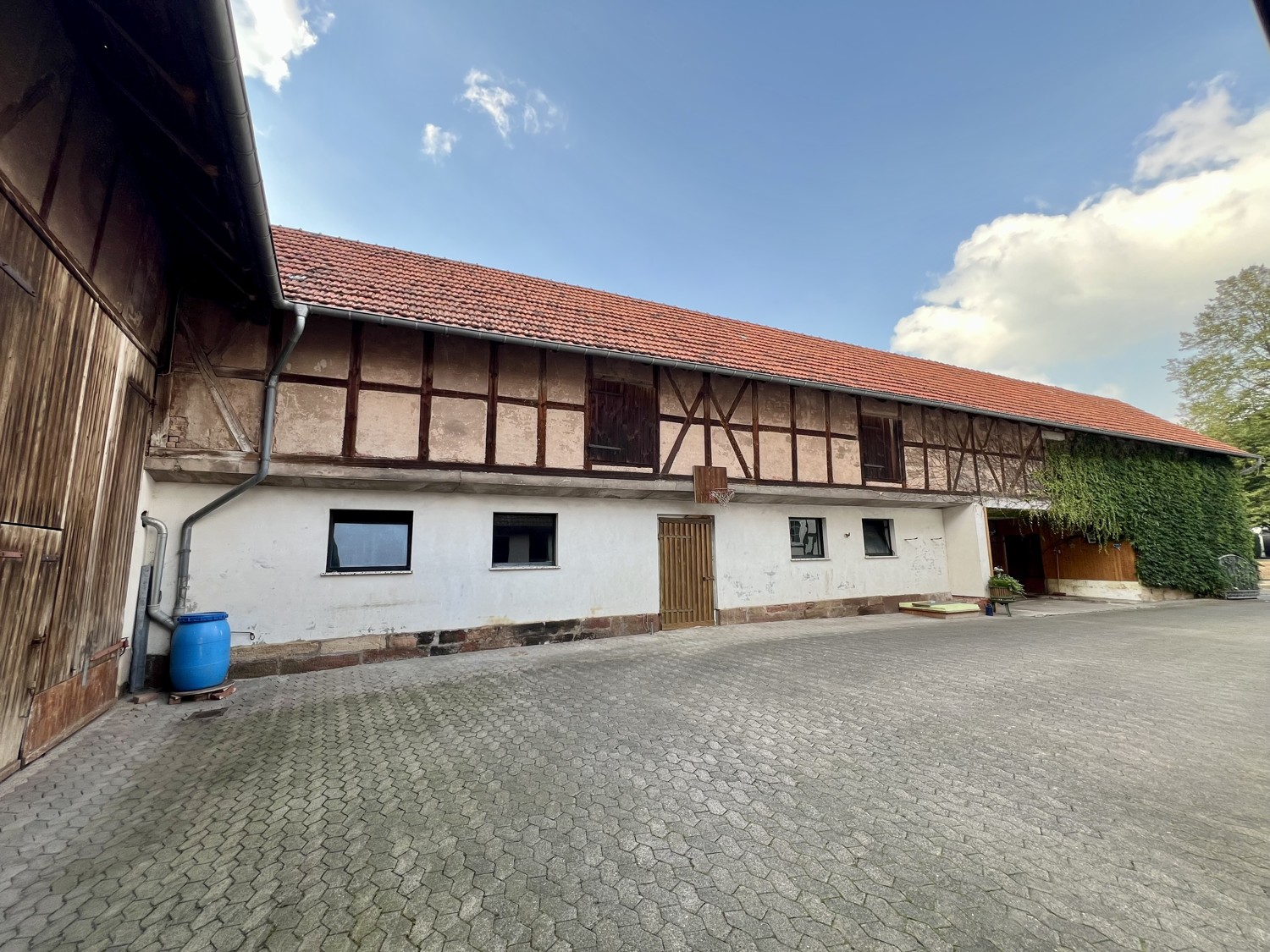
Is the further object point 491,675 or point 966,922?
point 491,675

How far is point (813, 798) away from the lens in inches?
120

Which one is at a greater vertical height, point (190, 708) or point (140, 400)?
point (140, 400)

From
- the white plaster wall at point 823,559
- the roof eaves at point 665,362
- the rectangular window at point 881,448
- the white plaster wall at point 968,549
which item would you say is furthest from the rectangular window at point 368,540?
the white plaster wall at point 968,549

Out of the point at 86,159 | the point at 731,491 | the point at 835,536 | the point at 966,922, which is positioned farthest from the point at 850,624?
the point at 86,159

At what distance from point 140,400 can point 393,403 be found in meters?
2.57

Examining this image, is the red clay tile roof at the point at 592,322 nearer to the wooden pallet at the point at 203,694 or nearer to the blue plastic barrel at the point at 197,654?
the blue plastic barrel at the point at 197,654

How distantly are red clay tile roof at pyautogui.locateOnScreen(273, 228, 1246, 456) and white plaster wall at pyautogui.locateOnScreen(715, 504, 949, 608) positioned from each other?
2.69 metres

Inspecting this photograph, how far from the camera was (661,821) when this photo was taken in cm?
282

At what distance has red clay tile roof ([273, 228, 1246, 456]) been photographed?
739 cm

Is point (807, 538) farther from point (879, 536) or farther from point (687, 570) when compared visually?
point (687, 570)

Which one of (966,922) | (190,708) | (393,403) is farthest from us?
(393,403)

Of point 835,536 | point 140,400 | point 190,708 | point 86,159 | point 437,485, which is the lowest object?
point 190,708

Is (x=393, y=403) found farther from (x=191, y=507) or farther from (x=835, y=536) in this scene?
(x=835, y=536)

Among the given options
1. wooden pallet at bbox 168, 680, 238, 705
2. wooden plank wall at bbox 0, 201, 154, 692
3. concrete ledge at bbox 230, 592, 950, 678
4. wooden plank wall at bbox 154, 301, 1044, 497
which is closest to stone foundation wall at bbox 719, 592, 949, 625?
concrete ledge at bbox 230, 592, 950, 678
